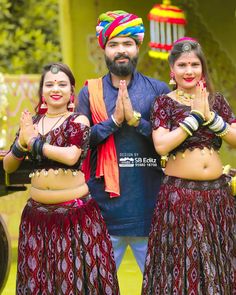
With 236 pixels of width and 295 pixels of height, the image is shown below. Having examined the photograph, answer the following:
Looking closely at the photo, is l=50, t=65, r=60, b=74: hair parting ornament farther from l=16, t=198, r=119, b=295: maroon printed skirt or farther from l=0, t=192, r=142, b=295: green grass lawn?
l=0, t=192, r=142, b=295: green grass lawn

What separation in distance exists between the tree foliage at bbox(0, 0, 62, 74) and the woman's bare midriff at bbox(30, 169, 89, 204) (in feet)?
13.0

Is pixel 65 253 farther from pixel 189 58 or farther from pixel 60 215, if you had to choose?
pixel 189 58

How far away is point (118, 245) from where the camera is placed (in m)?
4.97

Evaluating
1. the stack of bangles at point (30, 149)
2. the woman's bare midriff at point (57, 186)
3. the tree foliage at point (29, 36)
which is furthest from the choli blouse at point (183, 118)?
the tree foliage at point (29, 36)

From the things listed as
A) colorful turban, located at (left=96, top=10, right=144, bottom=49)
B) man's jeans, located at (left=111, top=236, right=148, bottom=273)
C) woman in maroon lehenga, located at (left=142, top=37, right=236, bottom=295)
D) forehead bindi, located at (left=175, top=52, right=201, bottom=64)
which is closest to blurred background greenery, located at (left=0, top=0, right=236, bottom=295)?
man's jeans, located at (left=111, top=236, right=148, bottom=273)

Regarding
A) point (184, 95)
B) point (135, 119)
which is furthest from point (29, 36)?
point (184, 95)

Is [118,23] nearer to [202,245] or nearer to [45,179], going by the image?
[45,179]

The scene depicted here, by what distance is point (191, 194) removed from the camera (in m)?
4.59

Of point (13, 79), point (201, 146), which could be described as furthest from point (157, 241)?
point (13, 79)

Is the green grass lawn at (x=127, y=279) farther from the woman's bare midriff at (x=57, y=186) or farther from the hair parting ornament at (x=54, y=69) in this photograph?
the hair parting ornament at (x=54, y=69)

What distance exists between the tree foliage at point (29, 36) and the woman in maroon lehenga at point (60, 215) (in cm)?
385

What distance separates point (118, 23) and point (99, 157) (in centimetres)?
78

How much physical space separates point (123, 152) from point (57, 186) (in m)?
0.50

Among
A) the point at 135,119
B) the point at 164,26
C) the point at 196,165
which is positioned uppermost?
the point at 164,26
